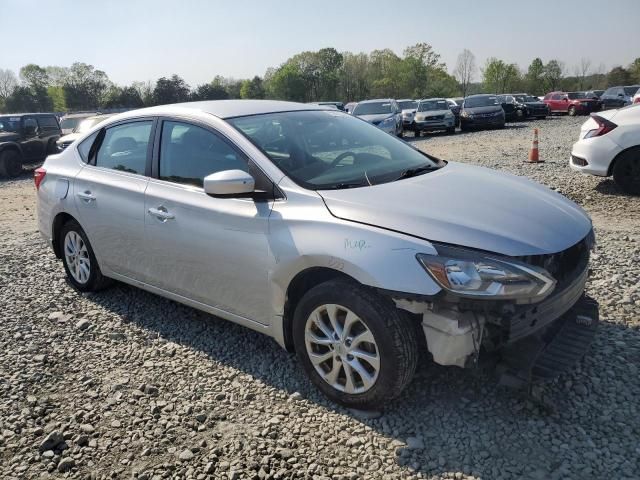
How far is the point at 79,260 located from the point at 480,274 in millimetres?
3789

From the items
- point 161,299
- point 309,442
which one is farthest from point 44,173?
point 309,442

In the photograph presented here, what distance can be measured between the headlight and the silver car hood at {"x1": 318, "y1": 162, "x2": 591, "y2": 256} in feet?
0.20

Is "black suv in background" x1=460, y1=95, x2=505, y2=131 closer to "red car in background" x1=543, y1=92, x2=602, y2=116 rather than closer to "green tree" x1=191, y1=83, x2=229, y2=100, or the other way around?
"red car in background" x1=543, y1=92, x2=602, y2=116

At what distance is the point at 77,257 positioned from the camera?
4879mm

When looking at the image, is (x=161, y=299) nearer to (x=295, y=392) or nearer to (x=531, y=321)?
(x=295, y=392)

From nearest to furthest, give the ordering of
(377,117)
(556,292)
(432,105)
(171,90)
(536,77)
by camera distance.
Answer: (556,292) → (377,117) → (432,105) → (171,90) → (536,77)

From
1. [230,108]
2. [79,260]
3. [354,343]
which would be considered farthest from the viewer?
[79,260]

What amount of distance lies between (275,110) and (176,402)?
216cm

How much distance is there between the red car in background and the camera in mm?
33469

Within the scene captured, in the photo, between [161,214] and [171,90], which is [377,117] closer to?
[161,214]

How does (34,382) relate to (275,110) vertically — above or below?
below

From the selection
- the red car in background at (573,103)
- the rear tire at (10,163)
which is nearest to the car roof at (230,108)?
the rear tire at (10,163)

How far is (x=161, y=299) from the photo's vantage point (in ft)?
15.7

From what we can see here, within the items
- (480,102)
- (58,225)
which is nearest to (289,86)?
(480,102)
